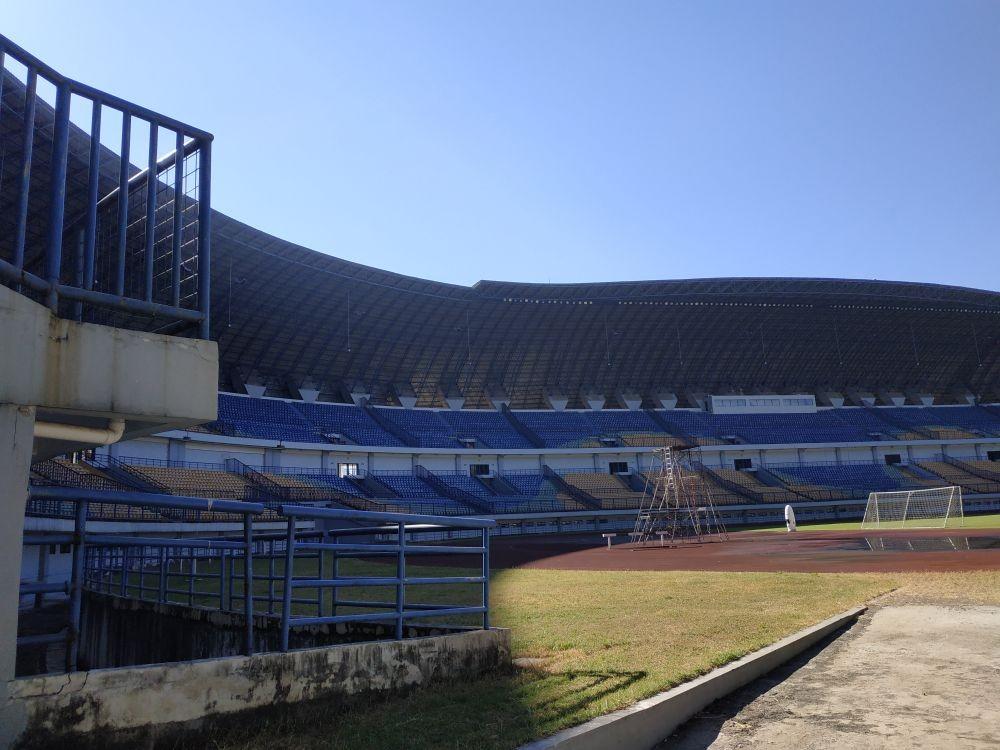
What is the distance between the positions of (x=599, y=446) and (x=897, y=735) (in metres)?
57.8

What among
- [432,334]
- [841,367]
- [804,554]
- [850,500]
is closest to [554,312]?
[432,334]

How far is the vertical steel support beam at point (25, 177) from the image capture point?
5160mm

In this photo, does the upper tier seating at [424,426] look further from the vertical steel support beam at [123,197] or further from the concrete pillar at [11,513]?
the concrete pillar at [11,513]

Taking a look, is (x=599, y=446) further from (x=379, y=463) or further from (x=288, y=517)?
(x=288, y=517)

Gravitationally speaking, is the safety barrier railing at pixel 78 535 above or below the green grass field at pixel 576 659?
above

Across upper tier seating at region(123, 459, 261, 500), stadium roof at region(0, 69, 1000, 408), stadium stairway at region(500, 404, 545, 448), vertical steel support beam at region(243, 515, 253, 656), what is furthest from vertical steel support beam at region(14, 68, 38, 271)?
stadium stairway at region(500, 404, 545, 448)

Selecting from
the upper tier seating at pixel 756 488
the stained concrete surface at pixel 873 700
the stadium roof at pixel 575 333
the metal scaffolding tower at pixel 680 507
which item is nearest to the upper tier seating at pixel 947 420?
the stadium roof at pixel 575 333

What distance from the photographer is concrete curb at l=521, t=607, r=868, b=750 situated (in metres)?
4.97

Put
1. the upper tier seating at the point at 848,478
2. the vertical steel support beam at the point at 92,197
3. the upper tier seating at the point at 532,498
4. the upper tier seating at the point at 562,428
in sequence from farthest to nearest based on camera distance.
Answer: the upper tier seating at the point at 562,428 < the upper tier seating at the point at 848,478 < the upper tier seating at the point at 532,498 < the vertical steel support beam at the point at 92,197

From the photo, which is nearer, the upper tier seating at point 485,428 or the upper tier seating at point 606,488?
the upper tier seating at point 606,488

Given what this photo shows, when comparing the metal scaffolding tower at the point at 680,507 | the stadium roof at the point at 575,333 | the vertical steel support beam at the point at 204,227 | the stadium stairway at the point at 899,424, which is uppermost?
the stadium roof at the point at 575,333

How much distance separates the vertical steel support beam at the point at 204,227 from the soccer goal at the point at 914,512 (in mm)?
41448

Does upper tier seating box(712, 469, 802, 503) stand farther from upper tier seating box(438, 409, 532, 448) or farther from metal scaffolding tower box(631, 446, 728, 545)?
upper tier seating box(438, 409, 532, 448)

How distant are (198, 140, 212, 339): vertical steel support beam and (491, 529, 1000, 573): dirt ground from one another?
653 inches
